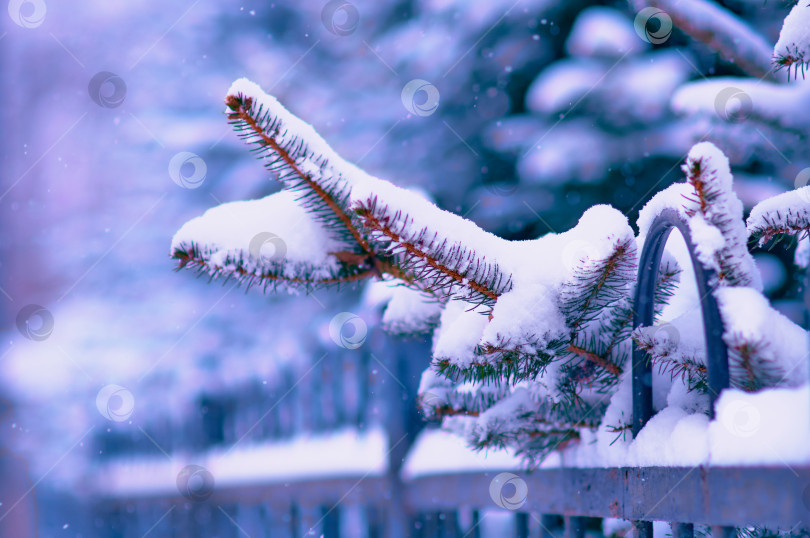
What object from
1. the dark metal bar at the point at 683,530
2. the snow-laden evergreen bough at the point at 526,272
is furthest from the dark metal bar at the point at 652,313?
the dark metal bar at the point at 683,530

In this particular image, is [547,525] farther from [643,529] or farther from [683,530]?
[683,530]

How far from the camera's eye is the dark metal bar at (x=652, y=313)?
0.84 metres

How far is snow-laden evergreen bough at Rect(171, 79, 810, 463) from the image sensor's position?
78 cm

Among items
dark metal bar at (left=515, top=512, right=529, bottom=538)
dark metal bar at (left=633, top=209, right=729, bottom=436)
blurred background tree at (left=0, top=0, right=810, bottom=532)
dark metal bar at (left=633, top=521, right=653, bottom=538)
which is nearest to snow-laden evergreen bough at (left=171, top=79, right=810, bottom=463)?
dark metal bar at (left=633, top=209, right=729, bottom=436)

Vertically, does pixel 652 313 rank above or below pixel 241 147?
below

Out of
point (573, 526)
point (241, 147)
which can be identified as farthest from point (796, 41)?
point (241, 147)

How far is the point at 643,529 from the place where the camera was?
3.61 ft

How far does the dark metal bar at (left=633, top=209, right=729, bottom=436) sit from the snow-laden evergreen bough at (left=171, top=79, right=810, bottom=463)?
0.09 feet

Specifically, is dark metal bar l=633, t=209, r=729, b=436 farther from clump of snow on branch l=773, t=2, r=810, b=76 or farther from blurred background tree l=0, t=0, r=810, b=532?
blurred background tree l=0, t=0, r=810, b=532

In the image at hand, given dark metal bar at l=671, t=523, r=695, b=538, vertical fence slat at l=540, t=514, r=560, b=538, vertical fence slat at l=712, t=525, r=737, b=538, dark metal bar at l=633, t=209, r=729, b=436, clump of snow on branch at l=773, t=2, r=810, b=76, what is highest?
clump of snow on branch at l=773, t=2, r=810, b=76

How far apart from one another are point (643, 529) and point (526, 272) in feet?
1.68

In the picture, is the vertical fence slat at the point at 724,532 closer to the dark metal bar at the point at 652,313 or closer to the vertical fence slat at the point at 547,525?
the dark metal bar at the point at 652,313

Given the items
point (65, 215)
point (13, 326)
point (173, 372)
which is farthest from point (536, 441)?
point (13, 326)

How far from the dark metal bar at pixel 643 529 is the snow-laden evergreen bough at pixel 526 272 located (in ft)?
0.54
